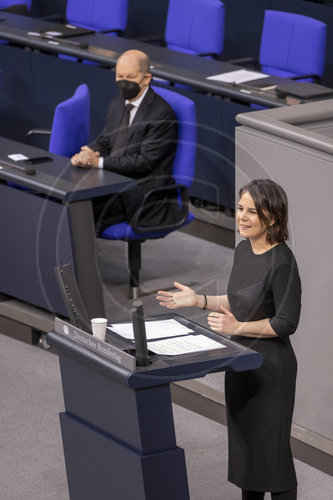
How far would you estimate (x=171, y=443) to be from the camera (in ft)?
10.0

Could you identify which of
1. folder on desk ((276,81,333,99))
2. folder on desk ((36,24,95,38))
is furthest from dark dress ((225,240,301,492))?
folder on desk ((36,24,95,38))

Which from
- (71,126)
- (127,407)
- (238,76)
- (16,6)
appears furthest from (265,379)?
(16,6)

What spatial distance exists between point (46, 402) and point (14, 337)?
30.1 inches

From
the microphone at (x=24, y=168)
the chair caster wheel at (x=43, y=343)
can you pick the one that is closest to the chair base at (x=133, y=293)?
the chair caster wheel at (x=43, y=343)

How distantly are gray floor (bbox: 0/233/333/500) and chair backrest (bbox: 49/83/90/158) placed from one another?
0.74 meters

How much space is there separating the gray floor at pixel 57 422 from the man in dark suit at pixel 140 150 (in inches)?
17.2

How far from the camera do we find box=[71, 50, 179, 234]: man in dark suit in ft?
17.9

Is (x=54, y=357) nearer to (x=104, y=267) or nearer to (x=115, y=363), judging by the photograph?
(x=104, y=267)

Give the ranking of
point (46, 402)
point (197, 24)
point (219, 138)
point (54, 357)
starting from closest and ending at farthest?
point (46, 402) < point (54, 357) < point (219, 138) < point (197, 24)

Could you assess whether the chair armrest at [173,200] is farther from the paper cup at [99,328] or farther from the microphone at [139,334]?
the microphone at [139,334]

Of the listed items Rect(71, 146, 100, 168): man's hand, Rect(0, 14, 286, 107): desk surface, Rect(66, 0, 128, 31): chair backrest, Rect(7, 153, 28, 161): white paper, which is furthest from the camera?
Rect(66, 0, 128, 31): chair backrest

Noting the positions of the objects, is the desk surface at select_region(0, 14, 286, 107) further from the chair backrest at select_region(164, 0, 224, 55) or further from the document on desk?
the document on desk

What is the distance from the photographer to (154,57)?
6980mm

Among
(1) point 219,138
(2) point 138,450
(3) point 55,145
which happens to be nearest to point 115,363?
(2) point 138,450
